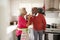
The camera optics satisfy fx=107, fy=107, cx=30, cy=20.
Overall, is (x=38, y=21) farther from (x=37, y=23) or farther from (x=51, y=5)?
(x=51, y=5)

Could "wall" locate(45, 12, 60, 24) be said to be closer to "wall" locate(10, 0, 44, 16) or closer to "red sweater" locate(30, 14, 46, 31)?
"wall" locate(10, 0, 44, 16)

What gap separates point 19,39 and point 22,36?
0.46 feet

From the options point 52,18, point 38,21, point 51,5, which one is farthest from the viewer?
point 52,18

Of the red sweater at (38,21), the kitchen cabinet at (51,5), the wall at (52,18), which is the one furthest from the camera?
the wall at (52,18)

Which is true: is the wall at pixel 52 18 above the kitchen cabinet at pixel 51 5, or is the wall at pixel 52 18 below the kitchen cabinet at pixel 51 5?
below

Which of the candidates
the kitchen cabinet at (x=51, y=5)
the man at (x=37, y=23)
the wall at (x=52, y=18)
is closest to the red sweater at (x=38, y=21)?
the man at (x=37, y=23)

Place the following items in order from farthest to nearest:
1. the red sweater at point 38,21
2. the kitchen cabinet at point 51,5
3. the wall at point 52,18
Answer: the wall at point 52,18, the kitchen cabinet at point 51,5, the red sweater at point 38,21

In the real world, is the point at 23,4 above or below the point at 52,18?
above

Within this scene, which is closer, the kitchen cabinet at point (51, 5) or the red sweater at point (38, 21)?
the red sweater at point (38, 21)

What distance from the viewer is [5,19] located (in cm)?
88

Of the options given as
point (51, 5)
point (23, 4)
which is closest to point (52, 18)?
point (51, 5)

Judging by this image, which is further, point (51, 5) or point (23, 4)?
point (23, 4)

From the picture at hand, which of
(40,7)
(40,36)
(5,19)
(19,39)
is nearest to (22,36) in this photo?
(19,39)

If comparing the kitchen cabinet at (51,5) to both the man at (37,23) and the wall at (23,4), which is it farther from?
the man at (37,23)
